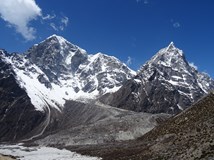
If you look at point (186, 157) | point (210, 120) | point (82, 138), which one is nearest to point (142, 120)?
point (82, 138)

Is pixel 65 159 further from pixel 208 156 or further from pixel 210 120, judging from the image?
pixel 208 156

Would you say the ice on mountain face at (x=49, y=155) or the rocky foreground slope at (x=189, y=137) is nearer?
the rocky foreground slope at (x=189, y=137)

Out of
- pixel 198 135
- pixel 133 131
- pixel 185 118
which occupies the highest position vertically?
pixel 133 131

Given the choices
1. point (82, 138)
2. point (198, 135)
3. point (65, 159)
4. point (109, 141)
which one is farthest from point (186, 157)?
point (82, 138)

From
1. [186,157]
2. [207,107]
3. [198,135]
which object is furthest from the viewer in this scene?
[207,107]

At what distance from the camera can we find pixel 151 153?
78.4 meters

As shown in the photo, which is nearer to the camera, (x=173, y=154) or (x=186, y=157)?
(x=186, y=157)

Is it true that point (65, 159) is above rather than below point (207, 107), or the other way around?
below

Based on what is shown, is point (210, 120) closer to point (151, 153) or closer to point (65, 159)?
point (151, 153)

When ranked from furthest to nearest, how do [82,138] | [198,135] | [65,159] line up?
[82,138], [65,159], [198,135]

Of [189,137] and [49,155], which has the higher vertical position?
[49,155]

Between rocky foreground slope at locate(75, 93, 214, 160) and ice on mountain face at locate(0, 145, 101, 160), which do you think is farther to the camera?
ice on mountain face at locate(0, 145, 101, 160)

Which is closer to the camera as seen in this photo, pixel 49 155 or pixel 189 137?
pixel 189 137

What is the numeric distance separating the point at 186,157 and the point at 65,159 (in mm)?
47776
